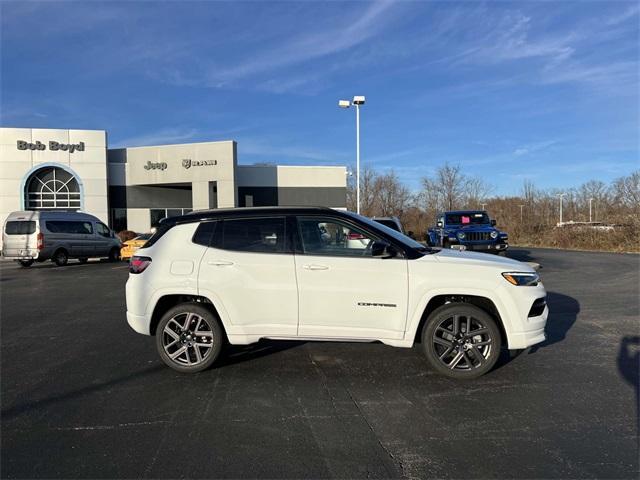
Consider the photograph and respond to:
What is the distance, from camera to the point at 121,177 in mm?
35500

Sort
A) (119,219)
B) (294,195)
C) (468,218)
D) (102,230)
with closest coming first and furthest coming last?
(468,218)
(102,230)
(119,219)
(294,195)

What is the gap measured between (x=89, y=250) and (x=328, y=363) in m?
18.4

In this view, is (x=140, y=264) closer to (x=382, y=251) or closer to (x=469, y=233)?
(x=382, y=251)

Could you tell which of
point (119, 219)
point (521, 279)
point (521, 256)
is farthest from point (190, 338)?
point (119, 219)

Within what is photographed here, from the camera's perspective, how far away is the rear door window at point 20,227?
18531 millimetres

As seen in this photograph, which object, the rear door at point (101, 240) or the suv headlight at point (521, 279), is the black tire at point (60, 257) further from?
the suv headlight at point (521, 279)

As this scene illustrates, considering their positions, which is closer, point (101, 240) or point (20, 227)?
point (20, 227)

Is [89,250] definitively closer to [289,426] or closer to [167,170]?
[167,170]

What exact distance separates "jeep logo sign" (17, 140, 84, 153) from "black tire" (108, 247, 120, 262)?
14880 mm

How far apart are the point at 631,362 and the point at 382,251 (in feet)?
11.1

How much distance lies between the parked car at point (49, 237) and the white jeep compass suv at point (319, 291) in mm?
16454

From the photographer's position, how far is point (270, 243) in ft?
16.3

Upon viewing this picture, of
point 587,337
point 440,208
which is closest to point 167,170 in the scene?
point 440,208

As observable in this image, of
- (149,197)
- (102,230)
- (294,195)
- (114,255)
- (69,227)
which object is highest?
(294,195)
